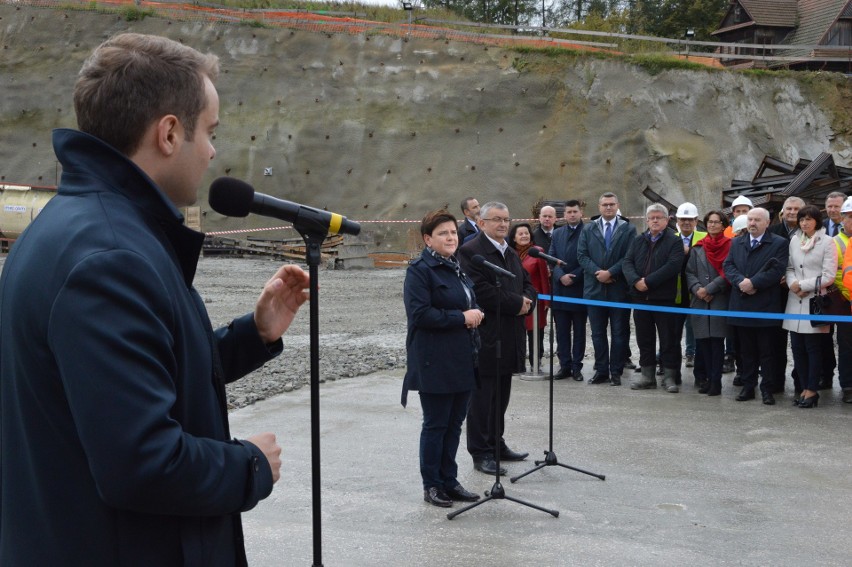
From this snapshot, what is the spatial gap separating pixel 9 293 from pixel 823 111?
36.6 metres

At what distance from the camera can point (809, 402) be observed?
10148 mm

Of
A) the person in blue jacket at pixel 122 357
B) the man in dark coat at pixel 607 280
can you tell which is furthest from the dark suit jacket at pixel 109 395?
the man in dark coat at pixel 607 280

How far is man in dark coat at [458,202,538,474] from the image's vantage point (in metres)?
7.61

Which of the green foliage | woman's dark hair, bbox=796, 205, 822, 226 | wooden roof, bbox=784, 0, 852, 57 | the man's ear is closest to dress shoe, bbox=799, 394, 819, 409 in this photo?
woman's dark hair, bbox=796, 205, 822, 226

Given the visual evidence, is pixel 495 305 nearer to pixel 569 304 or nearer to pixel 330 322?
→ pixel 569 304

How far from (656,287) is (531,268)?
5.94 feet

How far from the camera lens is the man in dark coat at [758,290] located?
10.5 m

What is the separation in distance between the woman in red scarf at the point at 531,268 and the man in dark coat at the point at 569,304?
0.61 feet

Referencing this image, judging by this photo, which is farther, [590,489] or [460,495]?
[590,489]

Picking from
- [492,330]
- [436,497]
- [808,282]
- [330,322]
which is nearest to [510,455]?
[492,330]

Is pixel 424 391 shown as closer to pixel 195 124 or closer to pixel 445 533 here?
pixel 445 533

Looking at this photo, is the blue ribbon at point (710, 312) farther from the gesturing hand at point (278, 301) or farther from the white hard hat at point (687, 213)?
the gesturing hand at point (278, 301)

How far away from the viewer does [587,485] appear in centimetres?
718

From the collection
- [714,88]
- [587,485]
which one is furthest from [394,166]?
[587,485]
